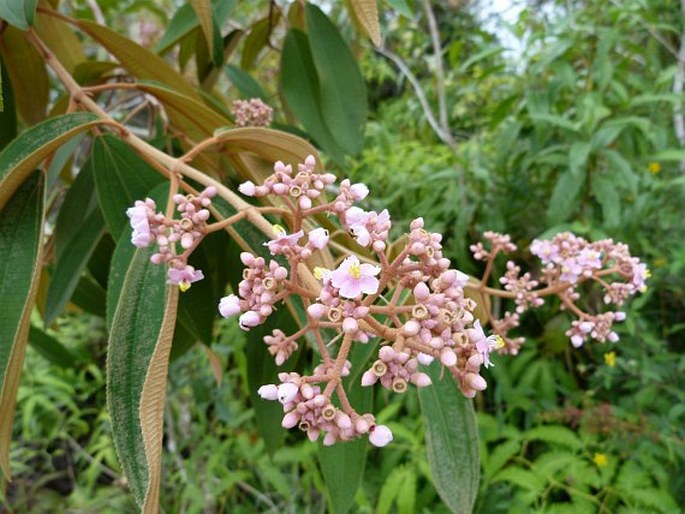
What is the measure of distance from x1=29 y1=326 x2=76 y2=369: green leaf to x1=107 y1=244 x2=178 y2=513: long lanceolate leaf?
687 millimetres

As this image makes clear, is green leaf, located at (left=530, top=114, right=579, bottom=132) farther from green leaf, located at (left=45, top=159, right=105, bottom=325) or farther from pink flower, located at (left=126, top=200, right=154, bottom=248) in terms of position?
pink flower, located at (left=126, top=200, right=154, bottom=248)

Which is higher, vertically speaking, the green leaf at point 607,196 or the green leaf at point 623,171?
the green leaf at point 623,171

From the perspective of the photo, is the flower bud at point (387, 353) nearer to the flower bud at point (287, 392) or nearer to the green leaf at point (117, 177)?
the flower bud at point (287, 392)

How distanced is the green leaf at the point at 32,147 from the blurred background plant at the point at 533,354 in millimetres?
553

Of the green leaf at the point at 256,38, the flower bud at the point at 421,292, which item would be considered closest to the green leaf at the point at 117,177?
the flower bud at the point at 421,292

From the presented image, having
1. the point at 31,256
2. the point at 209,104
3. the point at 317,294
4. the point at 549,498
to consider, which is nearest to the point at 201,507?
the point at 549,498

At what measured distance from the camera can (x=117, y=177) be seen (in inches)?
27.5

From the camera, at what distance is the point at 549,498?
4.69ft

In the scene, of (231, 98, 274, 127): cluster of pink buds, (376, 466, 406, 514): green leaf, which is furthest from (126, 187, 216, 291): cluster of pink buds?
(376, 466, 406, 514): green leaf

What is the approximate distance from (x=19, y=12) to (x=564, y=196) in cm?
131

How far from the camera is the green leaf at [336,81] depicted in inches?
37.8

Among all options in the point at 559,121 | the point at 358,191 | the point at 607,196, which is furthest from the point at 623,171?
the point at 358,191

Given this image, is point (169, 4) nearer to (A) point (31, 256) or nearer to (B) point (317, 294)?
(A) point (31, 256)

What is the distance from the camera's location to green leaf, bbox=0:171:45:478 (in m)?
0.52
